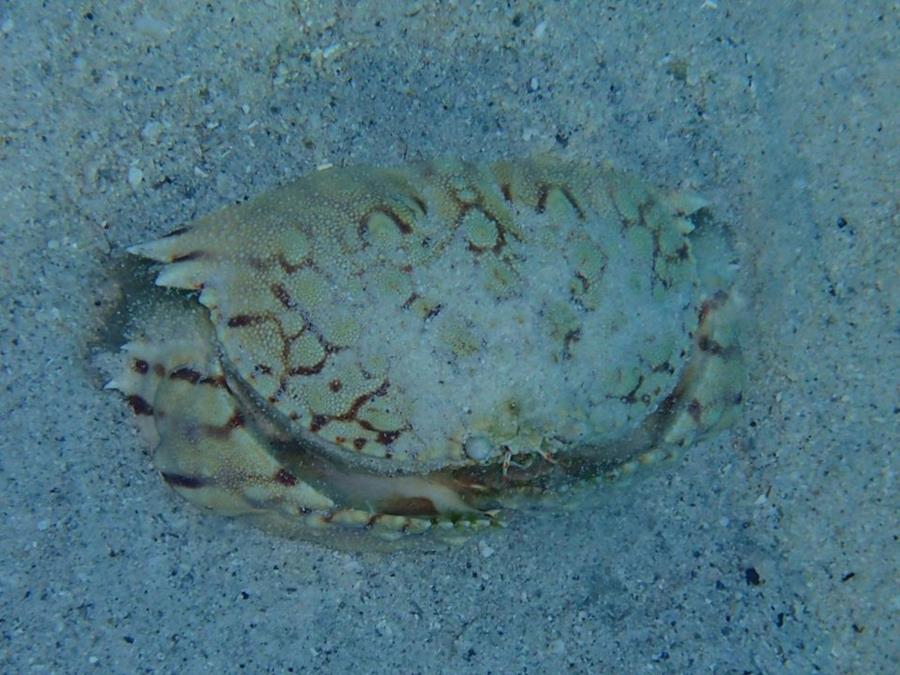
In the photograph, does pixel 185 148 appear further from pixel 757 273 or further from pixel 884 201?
pixel 884 201

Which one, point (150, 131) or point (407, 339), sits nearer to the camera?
point (407, 339)

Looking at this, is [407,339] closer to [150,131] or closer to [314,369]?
[314,369]

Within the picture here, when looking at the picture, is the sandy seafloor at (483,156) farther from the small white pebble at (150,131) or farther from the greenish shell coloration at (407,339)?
the greenish shell coloration at (407,339)

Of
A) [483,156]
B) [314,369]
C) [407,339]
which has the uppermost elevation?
[483,156]

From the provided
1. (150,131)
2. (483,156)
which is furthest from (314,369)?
(150,131)

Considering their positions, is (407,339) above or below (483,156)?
below

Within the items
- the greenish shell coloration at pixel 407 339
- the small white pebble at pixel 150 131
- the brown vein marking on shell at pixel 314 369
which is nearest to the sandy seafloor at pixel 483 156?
the small white pebble at pixel 150 131
